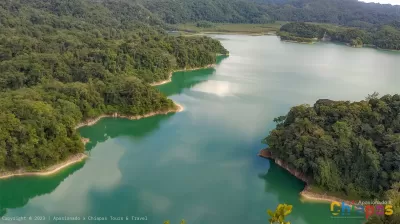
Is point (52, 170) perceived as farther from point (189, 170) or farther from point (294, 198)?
point (294, 198)

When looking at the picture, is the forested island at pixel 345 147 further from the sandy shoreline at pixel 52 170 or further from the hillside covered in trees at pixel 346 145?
the sandy shoreline at pixel 52 170

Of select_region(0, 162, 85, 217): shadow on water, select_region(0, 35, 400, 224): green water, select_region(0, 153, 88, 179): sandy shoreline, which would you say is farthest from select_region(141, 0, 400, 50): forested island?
select_region(0, 162, 85, 217): shadow on water

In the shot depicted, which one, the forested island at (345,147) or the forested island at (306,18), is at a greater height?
the forested island at (306,18)

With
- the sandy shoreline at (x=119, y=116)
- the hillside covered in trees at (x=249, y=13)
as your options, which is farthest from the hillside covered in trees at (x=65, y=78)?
the hillside covered in trees at (x=249, y=13)

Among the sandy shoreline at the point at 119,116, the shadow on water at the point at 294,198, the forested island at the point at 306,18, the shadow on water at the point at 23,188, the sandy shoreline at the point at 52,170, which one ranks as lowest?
the shadow on water at the point at 294,198

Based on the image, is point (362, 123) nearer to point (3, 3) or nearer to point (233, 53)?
point (233, 53)
